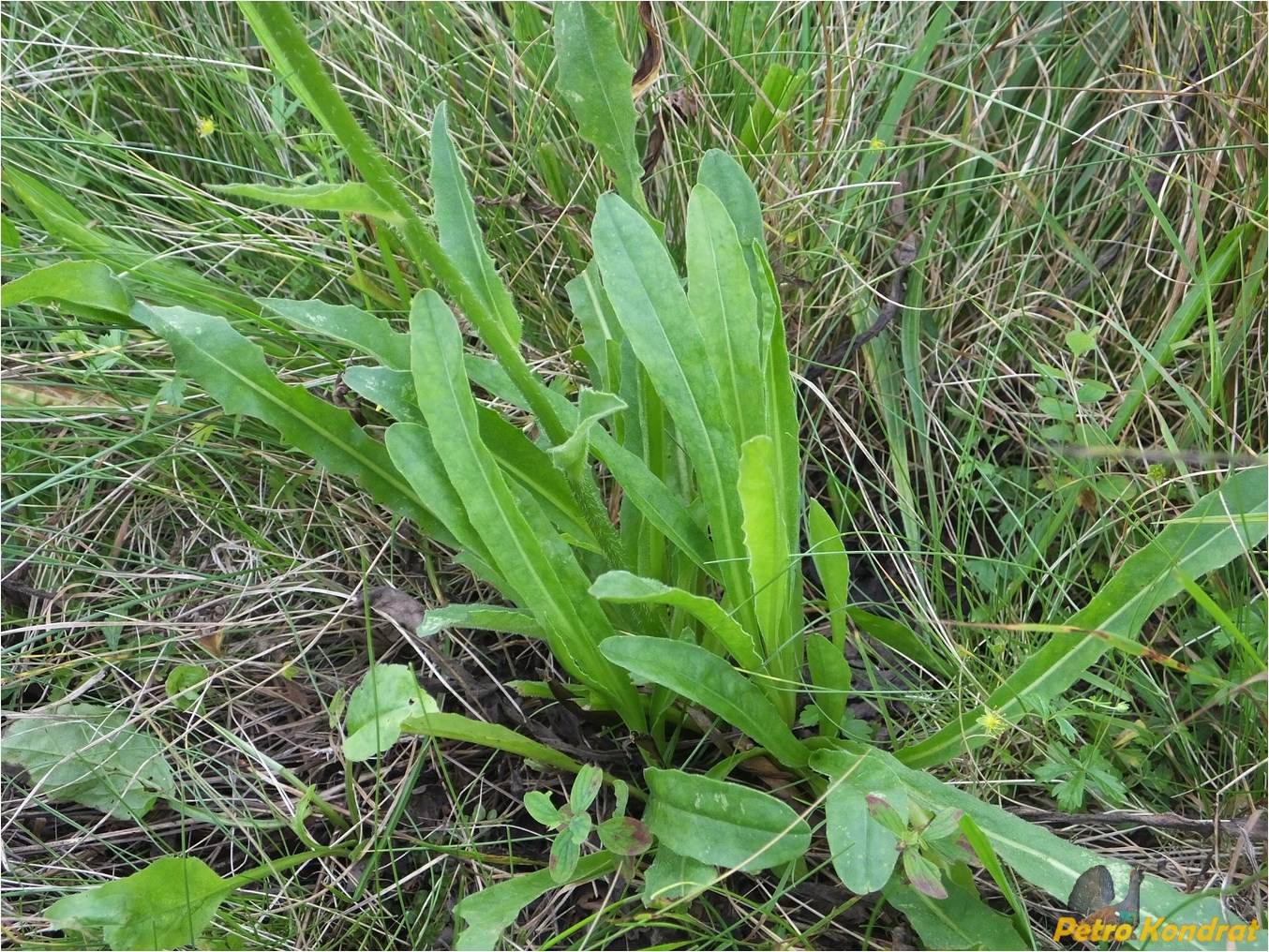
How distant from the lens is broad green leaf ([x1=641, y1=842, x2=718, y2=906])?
1.25 metres

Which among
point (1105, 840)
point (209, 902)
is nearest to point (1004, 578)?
point (1105, 840)

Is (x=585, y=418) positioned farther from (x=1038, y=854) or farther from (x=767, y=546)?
(x=1038, y=854)

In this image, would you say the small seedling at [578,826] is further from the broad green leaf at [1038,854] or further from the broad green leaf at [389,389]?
the broad green leaf at [389,389]

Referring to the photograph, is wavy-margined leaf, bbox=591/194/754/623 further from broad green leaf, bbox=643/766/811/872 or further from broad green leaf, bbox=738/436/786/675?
broad green leaf, bbox=643/766/811/872

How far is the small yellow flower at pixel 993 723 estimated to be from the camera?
4.23 feet

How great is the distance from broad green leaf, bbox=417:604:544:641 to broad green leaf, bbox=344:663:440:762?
3.4 inches

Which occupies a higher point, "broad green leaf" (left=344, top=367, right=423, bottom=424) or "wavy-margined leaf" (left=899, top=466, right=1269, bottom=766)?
"broad green leaf" (left=344, top=367, right=423, bottom=424)

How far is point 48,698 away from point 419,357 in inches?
38.7

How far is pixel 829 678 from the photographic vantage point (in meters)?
1.38

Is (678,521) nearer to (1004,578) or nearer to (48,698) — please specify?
(1004,578)

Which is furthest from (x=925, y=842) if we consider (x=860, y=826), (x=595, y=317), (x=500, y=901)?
(x=595, y=317)

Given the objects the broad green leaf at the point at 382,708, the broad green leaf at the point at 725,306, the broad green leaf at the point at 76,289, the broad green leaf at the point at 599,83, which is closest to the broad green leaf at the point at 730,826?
the broad green leaf at the point at 382,708

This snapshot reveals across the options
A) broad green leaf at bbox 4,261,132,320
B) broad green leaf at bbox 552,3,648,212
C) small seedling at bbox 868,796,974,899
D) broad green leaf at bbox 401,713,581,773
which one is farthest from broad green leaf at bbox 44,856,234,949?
broad green leaf at bbox 552,3,648,212

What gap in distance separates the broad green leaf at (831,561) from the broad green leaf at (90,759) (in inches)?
41.5
